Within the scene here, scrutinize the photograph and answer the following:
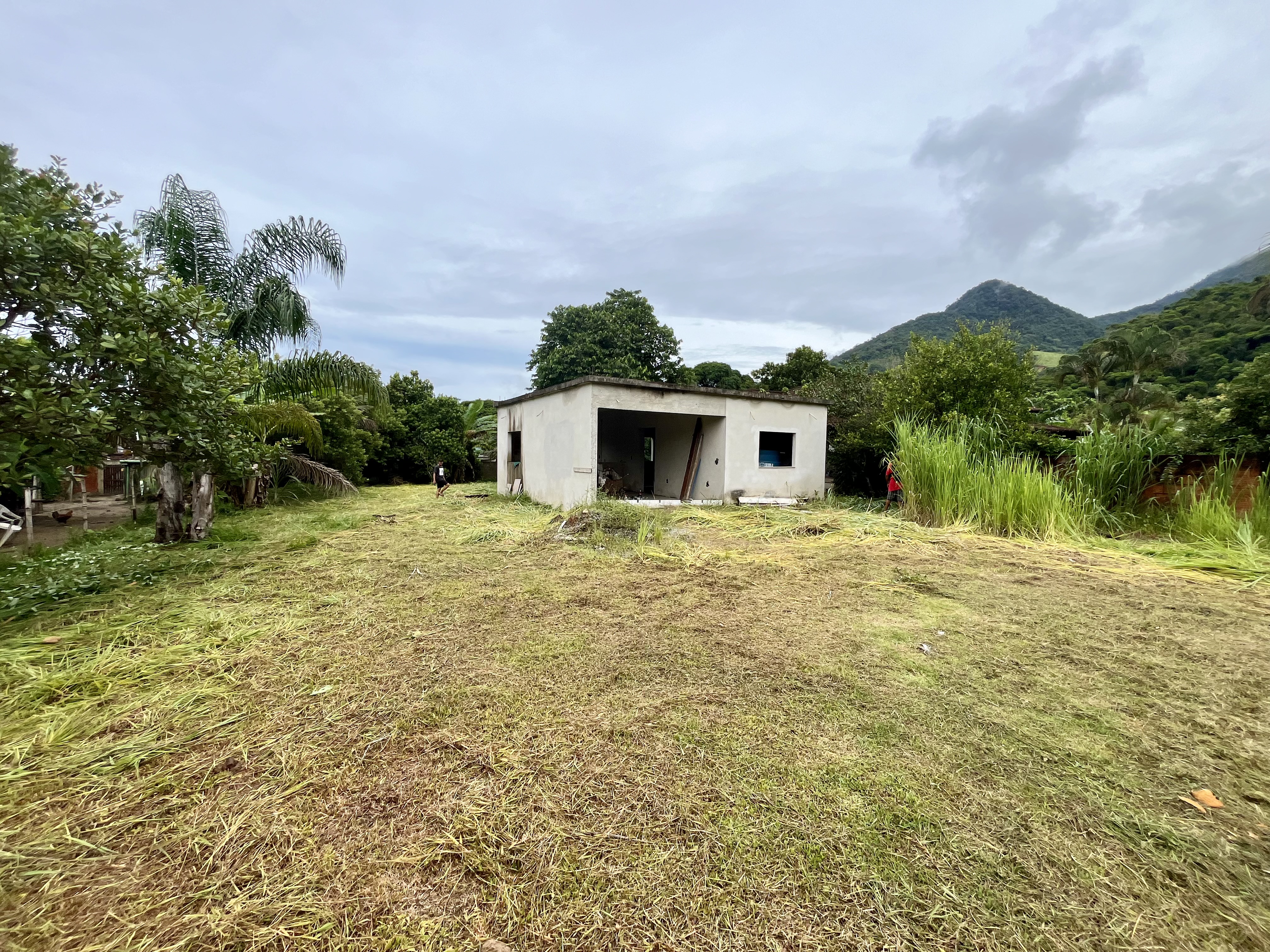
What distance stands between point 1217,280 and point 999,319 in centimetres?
2404

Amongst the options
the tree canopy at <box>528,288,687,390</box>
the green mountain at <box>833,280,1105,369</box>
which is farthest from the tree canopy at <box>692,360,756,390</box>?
the green mountain at <box>833,280,1105,369</box>

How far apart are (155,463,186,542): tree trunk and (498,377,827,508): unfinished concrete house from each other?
6.44m

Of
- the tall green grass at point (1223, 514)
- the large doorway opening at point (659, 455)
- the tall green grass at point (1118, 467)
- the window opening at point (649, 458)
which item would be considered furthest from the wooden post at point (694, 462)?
the tall green grass at point (1223, 514)

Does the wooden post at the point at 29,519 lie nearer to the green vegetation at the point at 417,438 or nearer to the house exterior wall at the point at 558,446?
the house exterior wall at the point at 558,446

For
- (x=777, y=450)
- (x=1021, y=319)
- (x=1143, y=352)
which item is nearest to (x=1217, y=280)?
(x=1021, y=319)

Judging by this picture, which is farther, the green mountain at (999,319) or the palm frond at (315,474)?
the green mountain at (999,319)

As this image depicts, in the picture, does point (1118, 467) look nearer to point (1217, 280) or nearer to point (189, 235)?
point (189, 235)

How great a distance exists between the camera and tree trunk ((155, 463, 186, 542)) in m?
7.43

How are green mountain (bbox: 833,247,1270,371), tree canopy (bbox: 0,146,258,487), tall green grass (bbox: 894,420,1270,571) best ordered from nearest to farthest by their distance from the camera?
tree canopy (bbox: 0,146,258,487)
tall green grass (bbox: 894,420,1270,571)
green mountain (bbox: 833,247,1270,371)

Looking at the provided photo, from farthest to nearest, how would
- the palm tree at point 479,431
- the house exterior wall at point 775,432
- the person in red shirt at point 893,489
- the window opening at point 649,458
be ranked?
the palm tree at point 479,431
the window opening at point 649,458
the house exterior wall at point 775,432
the person in red shirt at point 893,489

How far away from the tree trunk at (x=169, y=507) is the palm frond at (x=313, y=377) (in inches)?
94.0

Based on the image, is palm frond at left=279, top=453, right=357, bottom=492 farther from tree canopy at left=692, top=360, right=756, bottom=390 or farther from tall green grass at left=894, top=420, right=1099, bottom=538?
tree canopy at left=692, top=360, right=756, bottom=390

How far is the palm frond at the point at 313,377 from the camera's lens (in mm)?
9906

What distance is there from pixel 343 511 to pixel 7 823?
414 inches
